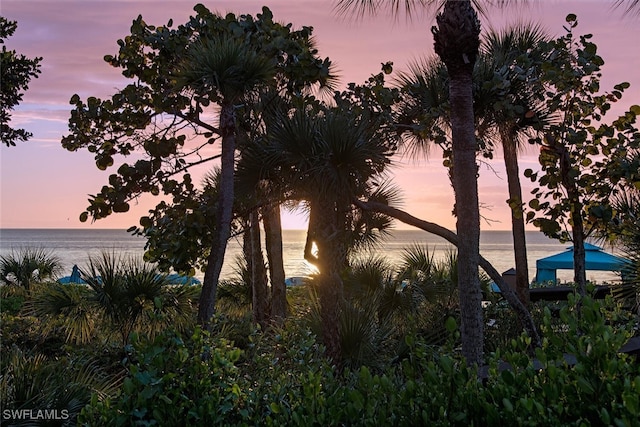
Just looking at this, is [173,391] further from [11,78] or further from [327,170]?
[11,78]

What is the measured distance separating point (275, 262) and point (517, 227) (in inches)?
181

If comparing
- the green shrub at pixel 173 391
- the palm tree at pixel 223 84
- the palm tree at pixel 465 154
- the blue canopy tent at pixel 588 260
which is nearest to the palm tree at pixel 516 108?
the palm tree at pixel 465 154

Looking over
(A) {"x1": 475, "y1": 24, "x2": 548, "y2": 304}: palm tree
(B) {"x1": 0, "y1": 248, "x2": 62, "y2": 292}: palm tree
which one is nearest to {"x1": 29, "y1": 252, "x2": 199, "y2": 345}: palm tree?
(A) {"x1": 475, "y1": 24, "x2": 548, "y2": 304}: palm tree

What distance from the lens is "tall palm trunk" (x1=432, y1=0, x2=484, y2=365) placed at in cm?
718

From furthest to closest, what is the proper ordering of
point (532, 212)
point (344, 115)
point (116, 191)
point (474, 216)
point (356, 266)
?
1. point (356, 266)
2. point (532, 212)
3. point (344, 115)
4. point (116, 191)
5. point (474, 216)

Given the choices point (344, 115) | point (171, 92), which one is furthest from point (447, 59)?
point (171, 92)

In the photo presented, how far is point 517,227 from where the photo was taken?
499 inches

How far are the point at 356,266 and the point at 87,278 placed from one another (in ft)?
17.8

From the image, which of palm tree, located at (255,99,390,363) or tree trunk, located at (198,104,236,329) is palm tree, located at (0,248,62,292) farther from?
tree trunk, located at (198,104,236,329)

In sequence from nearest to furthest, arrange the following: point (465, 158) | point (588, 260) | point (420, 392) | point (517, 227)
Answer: point (420, 392), point (465, 158), point (517, 227), point (588, 260)

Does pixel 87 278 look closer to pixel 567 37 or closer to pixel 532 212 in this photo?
pixel 532 212

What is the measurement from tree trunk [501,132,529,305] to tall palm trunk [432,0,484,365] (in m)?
4.31

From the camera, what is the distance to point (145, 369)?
375 centimetres

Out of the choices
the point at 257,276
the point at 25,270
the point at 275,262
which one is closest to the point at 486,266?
the point at 275,262
